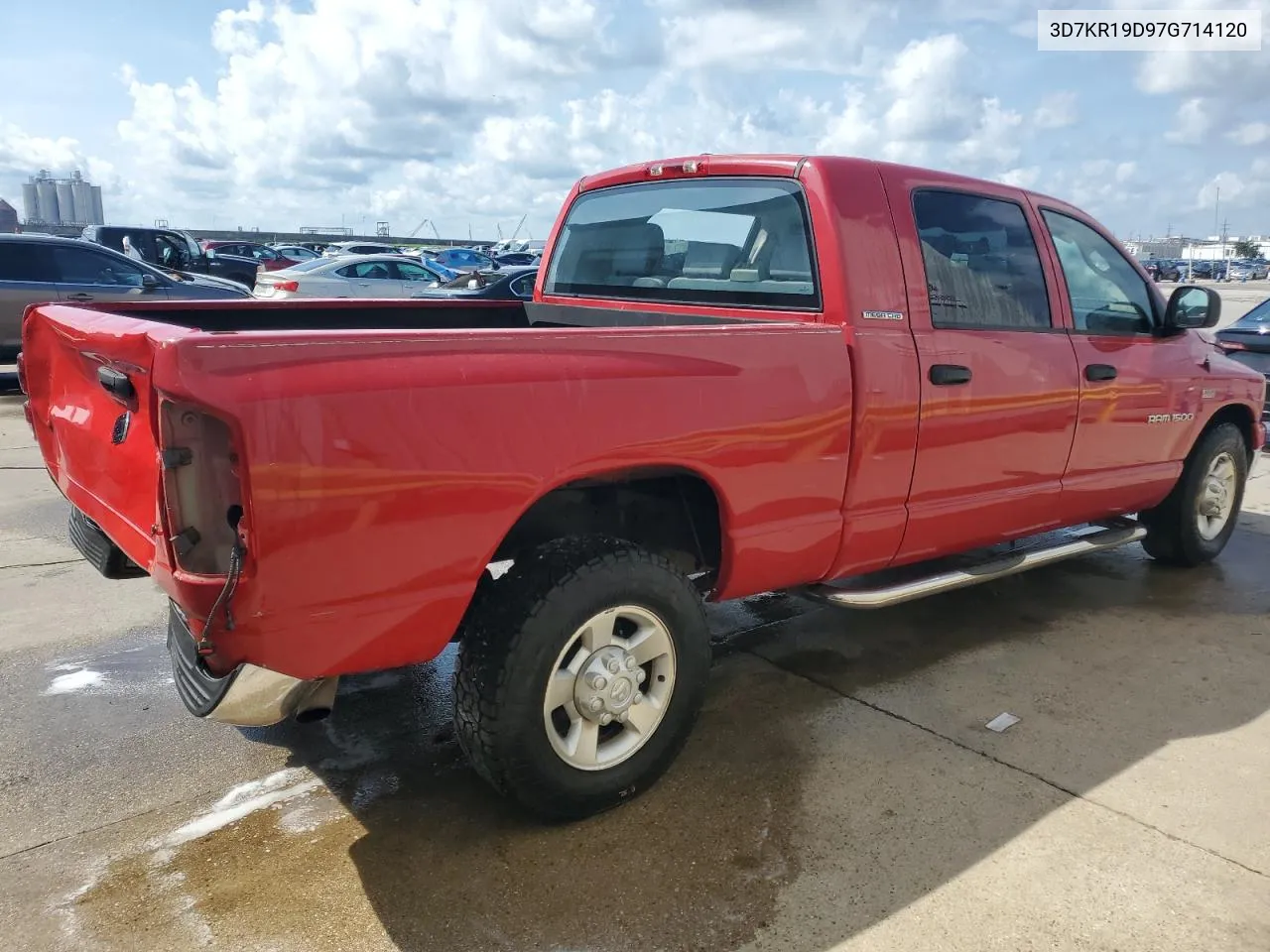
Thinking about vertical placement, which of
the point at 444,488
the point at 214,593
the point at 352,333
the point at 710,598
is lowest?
the point at 710,598

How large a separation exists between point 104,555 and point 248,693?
3.28 feet

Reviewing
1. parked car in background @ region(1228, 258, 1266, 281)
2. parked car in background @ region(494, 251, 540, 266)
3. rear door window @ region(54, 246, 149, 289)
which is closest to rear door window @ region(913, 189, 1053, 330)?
rear door window @ region(54, 246, 149, 289)

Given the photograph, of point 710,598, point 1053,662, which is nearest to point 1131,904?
point 710,598

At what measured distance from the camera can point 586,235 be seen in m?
4.64

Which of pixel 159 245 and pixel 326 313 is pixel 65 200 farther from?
pixel 326 313

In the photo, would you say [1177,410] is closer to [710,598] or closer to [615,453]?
[710,598]

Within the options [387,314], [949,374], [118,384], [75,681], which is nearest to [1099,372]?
[949,374]

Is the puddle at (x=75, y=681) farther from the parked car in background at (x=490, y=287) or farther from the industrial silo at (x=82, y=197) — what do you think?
→ the industrial silo at (x=82, y=197)

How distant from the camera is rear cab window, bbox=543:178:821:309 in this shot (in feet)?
11.9

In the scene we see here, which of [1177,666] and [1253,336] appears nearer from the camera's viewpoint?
[1177,666]

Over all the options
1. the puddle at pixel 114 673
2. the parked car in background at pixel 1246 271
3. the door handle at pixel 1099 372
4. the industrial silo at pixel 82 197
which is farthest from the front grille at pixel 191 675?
the industrial silo at pixel 82 197

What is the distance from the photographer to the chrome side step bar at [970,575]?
11.6 ft

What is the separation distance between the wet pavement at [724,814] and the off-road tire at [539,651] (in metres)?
0.16

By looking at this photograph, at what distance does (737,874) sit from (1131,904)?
1.03 metres
